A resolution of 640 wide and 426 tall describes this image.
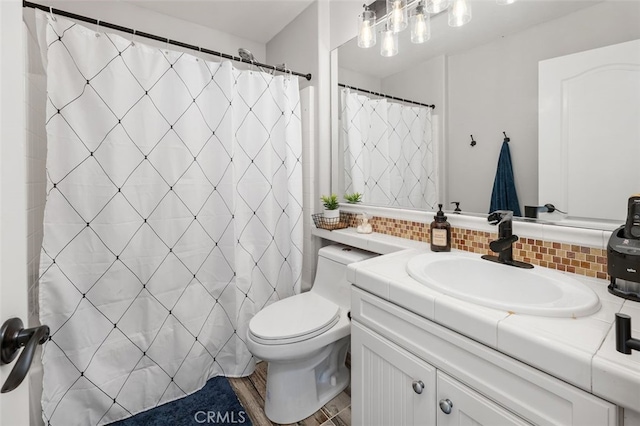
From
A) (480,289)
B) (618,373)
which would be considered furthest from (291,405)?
(618,373)

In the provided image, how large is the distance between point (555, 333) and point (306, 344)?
931mm

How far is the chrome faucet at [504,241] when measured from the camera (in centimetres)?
100

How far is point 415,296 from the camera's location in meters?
0.85

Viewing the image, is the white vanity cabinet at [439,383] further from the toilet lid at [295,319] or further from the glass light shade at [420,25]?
the glass light shade at [420,25]

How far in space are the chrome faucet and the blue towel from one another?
13 centimetres

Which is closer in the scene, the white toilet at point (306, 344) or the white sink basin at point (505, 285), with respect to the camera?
the white sink basin at point (505, 285)

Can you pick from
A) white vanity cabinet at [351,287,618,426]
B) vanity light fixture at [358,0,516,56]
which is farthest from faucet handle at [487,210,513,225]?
vanity light fixture at [358,0,516,56]

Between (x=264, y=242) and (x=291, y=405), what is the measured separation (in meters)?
0.87

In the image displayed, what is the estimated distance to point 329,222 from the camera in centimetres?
180

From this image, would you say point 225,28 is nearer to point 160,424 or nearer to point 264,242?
point 264,242

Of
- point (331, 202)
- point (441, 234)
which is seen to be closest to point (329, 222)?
point (331, 202)

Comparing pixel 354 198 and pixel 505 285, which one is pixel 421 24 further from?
pixel 505 285

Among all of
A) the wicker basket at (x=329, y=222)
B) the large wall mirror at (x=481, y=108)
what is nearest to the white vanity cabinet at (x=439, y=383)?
the large wall mirror at (x=481, y=108)

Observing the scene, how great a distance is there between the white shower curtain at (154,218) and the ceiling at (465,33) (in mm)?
496
